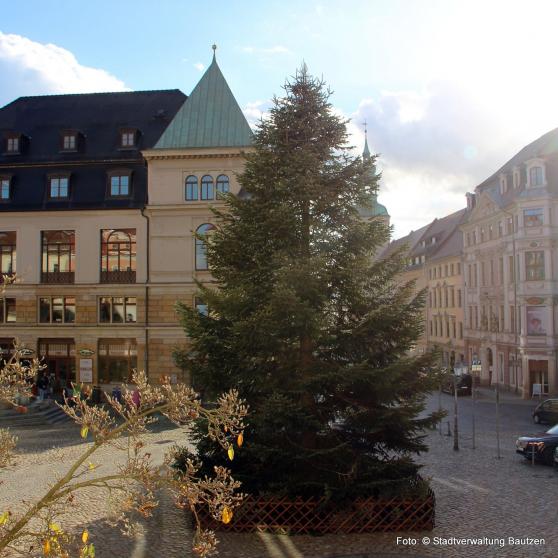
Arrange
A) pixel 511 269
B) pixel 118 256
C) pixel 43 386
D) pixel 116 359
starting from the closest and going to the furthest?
pixel 43 386
pixel 116 359
pixel 118 256
pixel 511 269

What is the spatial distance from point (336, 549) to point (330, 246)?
6.61 m

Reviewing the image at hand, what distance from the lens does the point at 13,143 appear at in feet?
133

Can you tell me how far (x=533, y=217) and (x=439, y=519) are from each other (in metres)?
32.9

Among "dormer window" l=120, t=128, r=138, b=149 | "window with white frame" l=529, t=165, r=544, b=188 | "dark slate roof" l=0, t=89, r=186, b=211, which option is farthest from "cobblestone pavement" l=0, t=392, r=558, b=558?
"window with white frame" l=529, t=165, r=544, b=188

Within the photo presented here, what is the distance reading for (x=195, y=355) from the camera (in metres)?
15.5

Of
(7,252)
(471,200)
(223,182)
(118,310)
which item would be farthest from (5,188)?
(471,200)

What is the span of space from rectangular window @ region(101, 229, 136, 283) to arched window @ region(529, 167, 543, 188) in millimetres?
26583

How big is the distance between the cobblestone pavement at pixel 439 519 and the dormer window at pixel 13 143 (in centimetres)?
2306

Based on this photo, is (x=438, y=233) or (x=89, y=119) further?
(x=438, y=233)

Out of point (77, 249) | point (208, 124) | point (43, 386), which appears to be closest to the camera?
point (43, 386)

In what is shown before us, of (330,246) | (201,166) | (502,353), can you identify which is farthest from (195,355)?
(502,353)

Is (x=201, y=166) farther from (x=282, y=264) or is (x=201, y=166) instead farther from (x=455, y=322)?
(x=455, y=322)

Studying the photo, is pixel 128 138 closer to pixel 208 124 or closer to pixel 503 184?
pixel 208 124

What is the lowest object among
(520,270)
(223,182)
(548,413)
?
(548,413)
